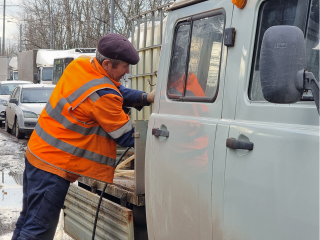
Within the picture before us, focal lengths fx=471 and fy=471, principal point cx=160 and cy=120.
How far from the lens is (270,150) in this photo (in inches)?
79.3

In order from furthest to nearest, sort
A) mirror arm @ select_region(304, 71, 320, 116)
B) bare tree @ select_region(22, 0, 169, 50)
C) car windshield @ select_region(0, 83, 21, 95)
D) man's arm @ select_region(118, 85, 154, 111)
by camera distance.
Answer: bare tree @ select_region(22, 0, 169, 50) < car windshield @ select_region(0, 83, 21, 95) < man's arm @ select_region(118, 85, 154, 111) < mirror arm @ select_region(304, 71, 320, 116)

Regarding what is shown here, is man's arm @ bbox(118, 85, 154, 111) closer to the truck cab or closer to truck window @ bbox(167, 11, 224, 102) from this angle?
the truck cab

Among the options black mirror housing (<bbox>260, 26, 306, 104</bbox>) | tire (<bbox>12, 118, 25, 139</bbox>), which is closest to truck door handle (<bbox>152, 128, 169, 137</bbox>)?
black mirror housing (<bbox>260, 26, 306, 104</bbox>)

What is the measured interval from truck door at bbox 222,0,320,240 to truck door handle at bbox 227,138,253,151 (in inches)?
0.9

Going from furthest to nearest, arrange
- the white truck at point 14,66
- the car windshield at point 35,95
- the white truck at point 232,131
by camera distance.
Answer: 1. the white truck at point 14,66
2. the car windshield at point 35,95
3. the white truck at point 232,131

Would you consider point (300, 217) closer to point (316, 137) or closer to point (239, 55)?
point (316, 137)

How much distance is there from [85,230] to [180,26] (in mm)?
1799

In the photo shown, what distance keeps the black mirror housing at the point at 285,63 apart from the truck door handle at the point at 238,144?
43 centimetres

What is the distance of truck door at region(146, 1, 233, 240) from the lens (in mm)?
2436

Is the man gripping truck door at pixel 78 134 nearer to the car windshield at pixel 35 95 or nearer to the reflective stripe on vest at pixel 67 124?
the reflective stripe on vest at pixel 67 124

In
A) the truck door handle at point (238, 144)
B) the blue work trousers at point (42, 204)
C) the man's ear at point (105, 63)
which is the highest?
the man's ear at point (105, 63)

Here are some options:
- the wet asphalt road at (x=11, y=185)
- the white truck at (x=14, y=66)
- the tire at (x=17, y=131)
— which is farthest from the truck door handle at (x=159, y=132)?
the white truck at (x=14, y=66)

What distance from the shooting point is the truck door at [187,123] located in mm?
2436

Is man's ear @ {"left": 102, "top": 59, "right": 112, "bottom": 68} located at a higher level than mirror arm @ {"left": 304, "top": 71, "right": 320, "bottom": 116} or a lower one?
higher
